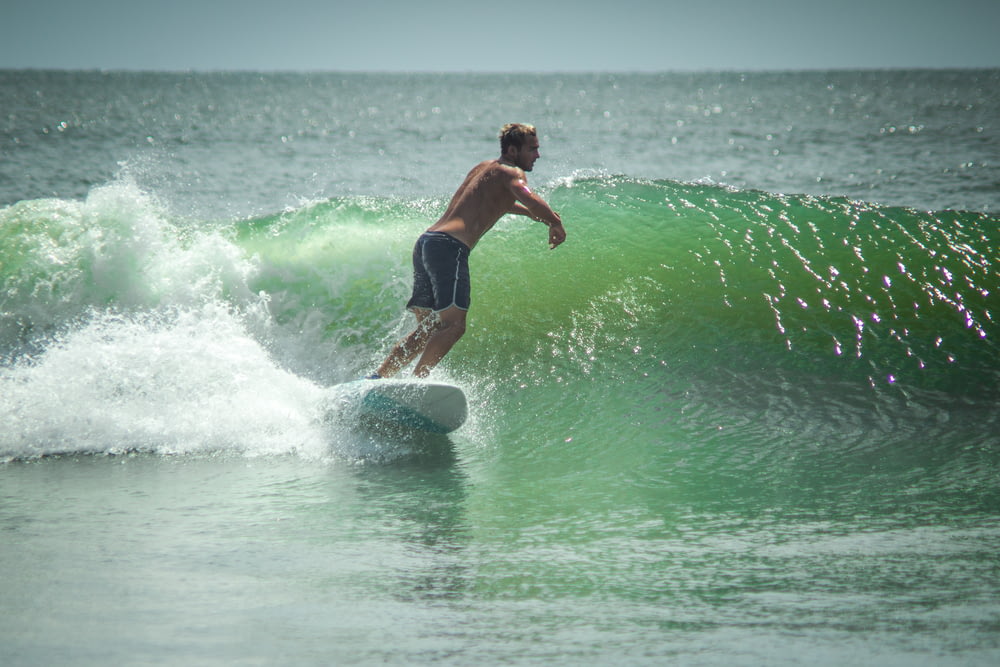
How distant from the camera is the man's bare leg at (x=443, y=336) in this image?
512 cm

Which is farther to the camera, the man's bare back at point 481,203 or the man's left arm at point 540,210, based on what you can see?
the man's bare back at point 481,203

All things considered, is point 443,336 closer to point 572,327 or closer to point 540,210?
point 540,210

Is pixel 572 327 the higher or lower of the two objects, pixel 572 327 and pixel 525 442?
the higher

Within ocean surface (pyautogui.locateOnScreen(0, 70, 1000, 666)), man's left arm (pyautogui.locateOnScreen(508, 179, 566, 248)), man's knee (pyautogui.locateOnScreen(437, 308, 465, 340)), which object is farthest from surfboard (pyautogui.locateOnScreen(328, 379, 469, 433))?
man's left arm (pyautogui.locateOnScreen(508, 179, 566, 248))

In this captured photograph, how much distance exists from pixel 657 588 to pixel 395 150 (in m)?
29.7

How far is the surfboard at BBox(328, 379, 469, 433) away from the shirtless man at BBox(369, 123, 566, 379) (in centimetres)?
17

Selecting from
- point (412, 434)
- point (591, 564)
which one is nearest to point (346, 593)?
point (591, 564)

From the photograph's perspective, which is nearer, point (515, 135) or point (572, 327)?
point (515, 135)

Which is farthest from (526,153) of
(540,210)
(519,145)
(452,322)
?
(452,322)

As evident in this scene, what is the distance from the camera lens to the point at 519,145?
16.3 ft

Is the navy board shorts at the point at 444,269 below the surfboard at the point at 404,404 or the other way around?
the other way around

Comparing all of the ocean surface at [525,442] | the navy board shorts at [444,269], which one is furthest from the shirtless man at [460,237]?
the ocean surface at [525,442]

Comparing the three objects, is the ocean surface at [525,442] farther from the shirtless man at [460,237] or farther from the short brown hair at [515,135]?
the short brown hair at [515,135]

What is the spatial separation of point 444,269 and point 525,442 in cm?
107
